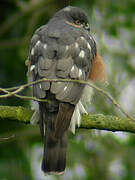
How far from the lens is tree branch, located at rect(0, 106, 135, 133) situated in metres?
5.00

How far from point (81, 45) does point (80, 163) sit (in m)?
2.84

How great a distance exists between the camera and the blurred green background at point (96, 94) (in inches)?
299

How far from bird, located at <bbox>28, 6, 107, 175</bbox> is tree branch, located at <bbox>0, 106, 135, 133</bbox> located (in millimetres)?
131

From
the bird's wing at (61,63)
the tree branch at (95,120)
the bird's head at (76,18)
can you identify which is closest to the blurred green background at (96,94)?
the bird's head at (76,18)

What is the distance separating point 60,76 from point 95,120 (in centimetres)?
59

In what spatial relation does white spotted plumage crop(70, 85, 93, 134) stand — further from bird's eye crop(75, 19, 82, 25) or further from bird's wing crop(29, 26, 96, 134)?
bird's eye crop(75, 19, 82, 25)

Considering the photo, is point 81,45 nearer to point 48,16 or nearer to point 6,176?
point 6,176

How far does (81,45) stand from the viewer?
567cm

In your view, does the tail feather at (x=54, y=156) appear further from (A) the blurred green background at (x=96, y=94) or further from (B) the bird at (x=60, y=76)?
(A) the blurred green background at (x=96, y=94)

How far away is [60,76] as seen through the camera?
16.7 feet

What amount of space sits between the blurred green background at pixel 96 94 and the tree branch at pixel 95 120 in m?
2.01

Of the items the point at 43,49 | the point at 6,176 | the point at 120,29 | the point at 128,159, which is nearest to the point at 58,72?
the point at 43,49

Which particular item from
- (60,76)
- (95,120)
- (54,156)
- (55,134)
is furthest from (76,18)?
(54,156)

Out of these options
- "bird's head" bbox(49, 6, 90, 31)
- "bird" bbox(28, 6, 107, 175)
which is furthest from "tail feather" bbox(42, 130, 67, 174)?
"bird's head" bbox(49, 6, 90, 31)
